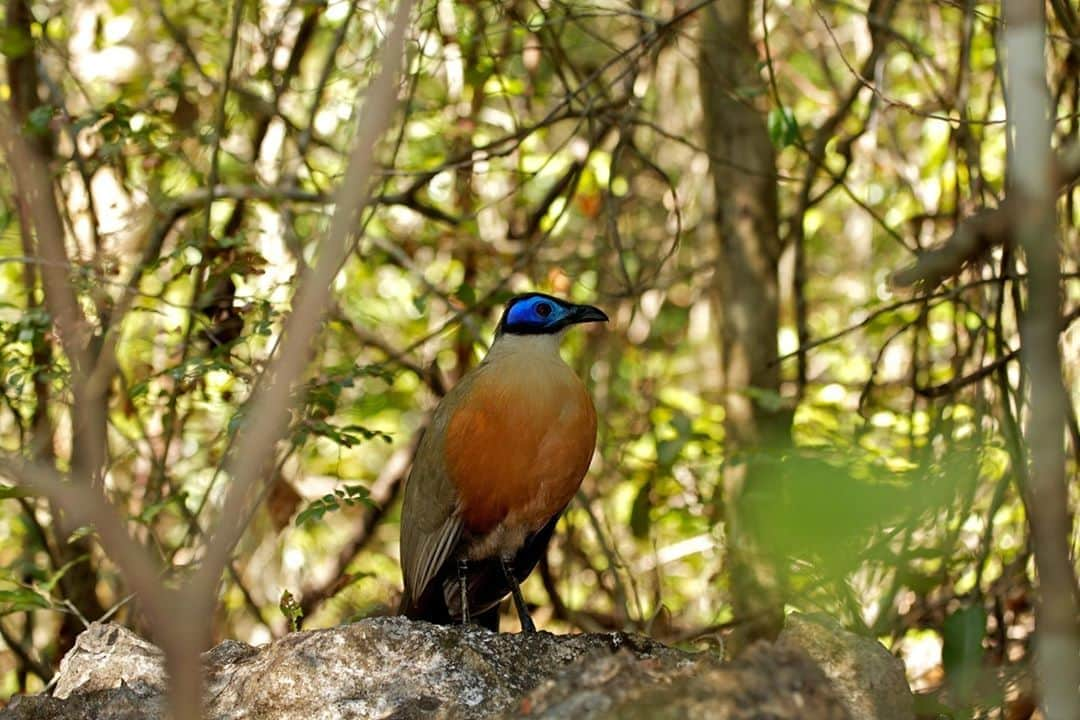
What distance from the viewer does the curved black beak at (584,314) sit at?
5871mm

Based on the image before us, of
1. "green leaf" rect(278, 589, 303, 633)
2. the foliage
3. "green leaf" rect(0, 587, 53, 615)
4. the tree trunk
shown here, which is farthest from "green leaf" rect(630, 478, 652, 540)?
"green leaf" rect(0, 587, 53, 615)

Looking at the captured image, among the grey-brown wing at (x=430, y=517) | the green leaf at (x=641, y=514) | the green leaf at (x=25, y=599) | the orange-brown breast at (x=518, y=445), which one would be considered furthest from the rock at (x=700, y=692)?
the green leaf at (x=641, y=514)

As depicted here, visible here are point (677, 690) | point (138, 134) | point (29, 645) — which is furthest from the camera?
point (29, 645)

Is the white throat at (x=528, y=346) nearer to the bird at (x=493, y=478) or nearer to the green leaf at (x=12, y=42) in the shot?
the bird at (x=493, y=478)

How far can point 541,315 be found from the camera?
233 inches

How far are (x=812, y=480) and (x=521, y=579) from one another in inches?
140

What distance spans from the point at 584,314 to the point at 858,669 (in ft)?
8.41

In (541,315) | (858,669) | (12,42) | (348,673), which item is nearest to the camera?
(348,673)

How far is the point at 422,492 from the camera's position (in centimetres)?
557

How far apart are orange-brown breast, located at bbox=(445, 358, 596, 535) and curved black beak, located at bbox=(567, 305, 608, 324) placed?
0.48 metres

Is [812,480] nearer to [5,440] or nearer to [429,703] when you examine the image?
[429,703]

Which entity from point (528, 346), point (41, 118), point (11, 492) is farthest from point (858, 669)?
point (41, 118)

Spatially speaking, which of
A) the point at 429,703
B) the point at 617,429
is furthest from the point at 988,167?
the point at 429,703

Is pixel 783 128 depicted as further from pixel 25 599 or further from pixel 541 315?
pixel 25 599
